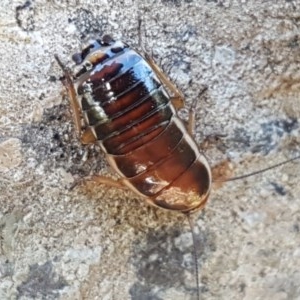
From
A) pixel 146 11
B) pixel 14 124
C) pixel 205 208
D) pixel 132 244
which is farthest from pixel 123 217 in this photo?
pixel 146 11

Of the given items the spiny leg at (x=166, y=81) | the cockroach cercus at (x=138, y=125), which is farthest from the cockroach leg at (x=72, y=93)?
the spiny leg at (x=166, y=81)

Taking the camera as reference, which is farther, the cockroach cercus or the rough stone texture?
the rough stone texture

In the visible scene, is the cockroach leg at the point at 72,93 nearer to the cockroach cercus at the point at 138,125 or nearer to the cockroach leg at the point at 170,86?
the cockroach cercus at the point at 138,125

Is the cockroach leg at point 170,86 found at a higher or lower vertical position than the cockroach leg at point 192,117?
higher

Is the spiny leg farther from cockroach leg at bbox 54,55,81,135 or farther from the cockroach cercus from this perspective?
cockroach leg at bbox 54,55,81,135

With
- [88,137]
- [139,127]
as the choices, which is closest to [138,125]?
[139,127]

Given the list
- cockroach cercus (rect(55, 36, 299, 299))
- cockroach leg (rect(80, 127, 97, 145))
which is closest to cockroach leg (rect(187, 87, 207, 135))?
cockroach cercus (rect(55, 36, 299, 299))
